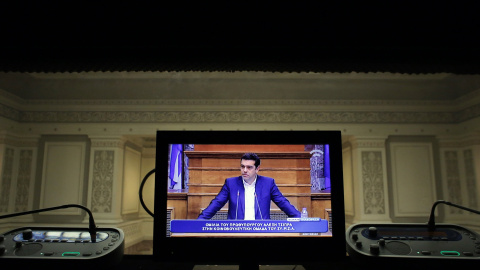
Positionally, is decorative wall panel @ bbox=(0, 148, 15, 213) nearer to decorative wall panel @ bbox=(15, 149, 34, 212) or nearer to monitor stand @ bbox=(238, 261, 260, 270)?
decorative wall panel @ bbox=(15, 149, 34, 212)

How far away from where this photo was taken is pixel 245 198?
3.46 feet

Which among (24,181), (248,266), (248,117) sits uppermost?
(248,117)

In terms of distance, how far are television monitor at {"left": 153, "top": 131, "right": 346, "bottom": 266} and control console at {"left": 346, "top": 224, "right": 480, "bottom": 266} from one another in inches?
3.5

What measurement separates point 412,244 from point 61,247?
873 millimetres

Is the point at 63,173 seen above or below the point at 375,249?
above

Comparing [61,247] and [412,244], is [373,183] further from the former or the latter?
[61,247]

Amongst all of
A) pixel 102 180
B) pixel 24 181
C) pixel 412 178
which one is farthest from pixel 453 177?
pixel 24 181

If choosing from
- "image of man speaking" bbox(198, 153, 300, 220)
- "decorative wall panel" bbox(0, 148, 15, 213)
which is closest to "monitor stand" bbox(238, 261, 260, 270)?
"image of man speaking" bbox(198, 153, 300, 220)

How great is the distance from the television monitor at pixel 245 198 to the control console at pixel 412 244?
0.09 m

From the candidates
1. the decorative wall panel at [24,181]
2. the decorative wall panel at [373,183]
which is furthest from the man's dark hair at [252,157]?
the decorative wall panel at [24,181]
